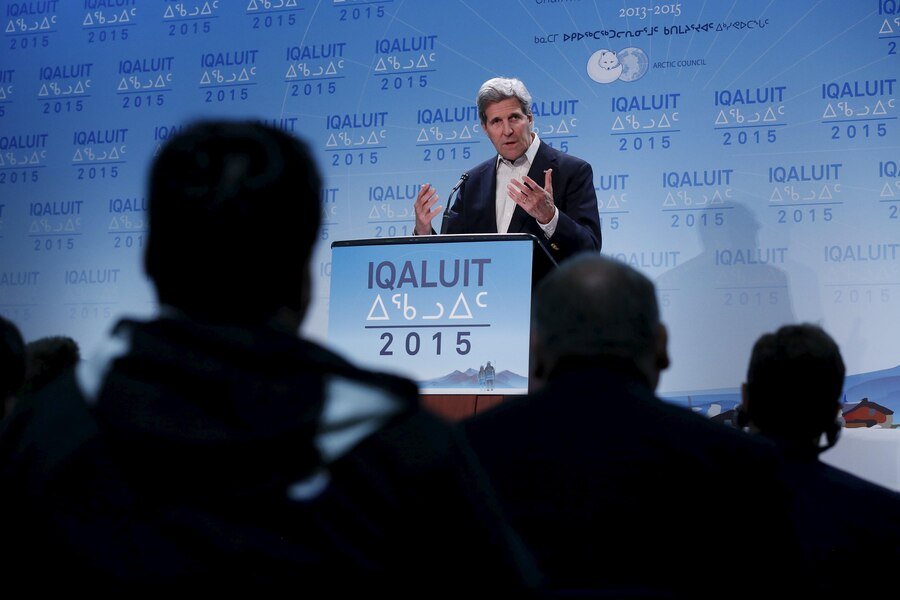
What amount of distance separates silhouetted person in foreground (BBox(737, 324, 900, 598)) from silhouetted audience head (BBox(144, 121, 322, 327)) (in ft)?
3.11

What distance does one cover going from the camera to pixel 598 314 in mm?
1408

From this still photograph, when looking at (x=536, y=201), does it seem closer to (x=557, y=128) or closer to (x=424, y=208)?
(x=424, y=208)

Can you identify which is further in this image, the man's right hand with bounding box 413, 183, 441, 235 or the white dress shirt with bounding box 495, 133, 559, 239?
the white dress shirt with bounding box 495, 133, 559, 239

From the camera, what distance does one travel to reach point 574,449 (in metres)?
1.27

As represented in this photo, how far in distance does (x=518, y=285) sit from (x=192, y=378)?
1.80 m

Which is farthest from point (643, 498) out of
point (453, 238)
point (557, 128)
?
point (557, 128)

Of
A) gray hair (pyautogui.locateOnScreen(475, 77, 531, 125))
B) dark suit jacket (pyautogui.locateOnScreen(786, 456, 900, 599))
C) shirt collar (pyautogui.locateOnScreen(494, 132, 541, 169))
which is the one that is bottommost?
dark suit jacket (pyautogui.locateOnScreen(786, 456, 900, 599))

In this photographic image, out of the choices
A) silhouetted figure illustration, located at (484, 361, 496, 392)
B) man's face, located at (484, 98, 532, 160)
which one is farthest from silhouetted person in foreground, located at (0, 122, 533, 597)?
man's face, located at (484, 98, 532, 160)

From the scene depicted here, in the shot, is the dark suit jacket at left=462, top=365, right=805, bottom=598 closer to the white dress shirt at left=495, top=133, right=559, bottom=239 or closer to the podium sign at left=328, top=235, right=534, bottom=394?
the podium sign at left=328, top=235, right=534, bottom=394

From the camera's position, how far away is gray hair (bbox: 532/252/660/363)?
1.39 metres

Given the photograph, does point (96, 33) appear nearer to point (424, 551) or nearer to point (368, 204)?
point (368, 204)

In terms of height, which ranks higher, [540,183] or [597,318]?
[540,183]

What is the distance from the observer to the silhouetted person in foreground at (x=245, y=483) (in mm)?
814

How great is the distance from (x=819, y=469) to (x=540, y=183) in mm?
2143
